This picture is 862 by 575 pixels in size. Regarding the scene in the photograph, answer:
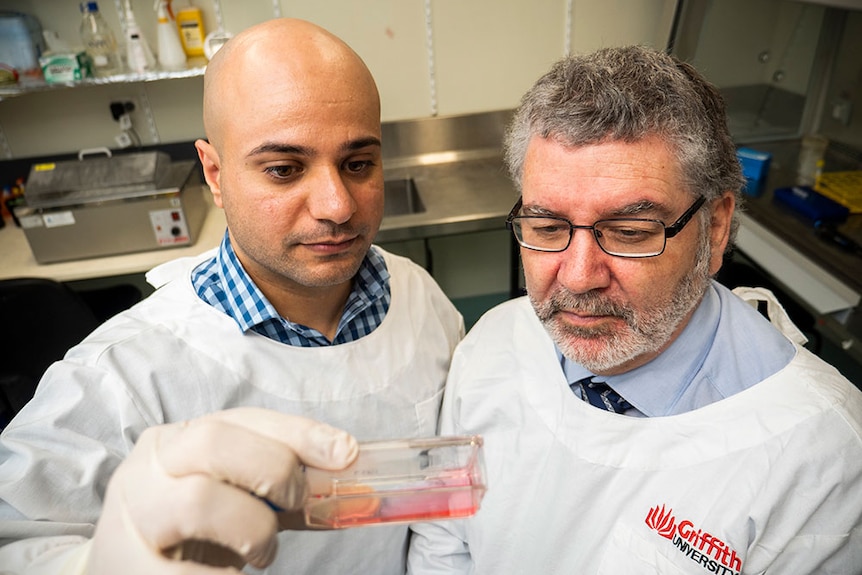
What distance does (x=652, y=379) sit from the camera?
1.06m

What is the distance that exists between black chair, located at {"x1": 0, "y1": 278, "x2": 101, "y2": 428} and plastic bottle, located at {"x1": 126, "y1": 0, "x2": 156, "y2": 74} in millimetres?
1276

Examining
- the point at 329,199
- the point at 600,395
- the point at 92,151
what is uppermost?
the point at 329,199

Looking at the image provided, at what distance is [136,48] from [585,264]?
2.65 metres

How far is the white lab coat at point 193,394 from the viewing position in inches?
35.4

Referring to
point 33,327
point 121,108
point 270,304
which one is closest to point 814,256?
point 270,304

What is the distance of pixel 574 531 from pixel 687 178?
68 cm

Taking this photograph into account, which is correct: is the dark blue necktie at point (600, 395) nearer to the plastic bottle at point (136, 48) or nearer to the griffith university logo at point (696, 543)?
the griffith university logo at point (696, 543)

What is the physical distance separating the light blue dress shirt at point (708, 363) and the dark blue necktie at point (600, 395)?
23mm

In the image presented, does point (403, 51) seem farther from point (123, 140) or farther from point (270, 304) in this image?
point (270, 304)

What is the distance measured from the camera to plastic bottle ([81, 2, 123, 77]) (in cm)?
272

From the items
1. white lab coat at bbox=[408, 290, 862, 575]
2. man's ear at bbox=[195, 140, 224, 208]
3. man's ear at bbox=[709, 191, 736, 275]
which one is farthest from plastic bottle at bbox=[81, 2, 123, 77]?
man's ear at bbox=[709, 191, 736, 275]

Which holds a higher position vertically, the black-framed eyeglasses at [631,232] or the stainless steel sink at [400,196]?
the black-framed eyeglasses at [631,232]

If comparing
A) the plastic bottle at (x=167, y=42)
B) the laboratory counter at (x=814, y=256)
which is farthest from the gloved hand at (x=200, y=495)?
the plastic bottle at (x=167, y=42)

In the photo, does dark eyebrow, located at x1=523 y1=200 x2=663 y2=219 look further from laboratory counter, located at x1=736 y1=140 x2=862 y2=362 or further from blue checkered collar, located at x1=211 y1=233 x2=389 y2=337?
laboratory counter, located at x1=736 y1=140 x2=862 y2=362
